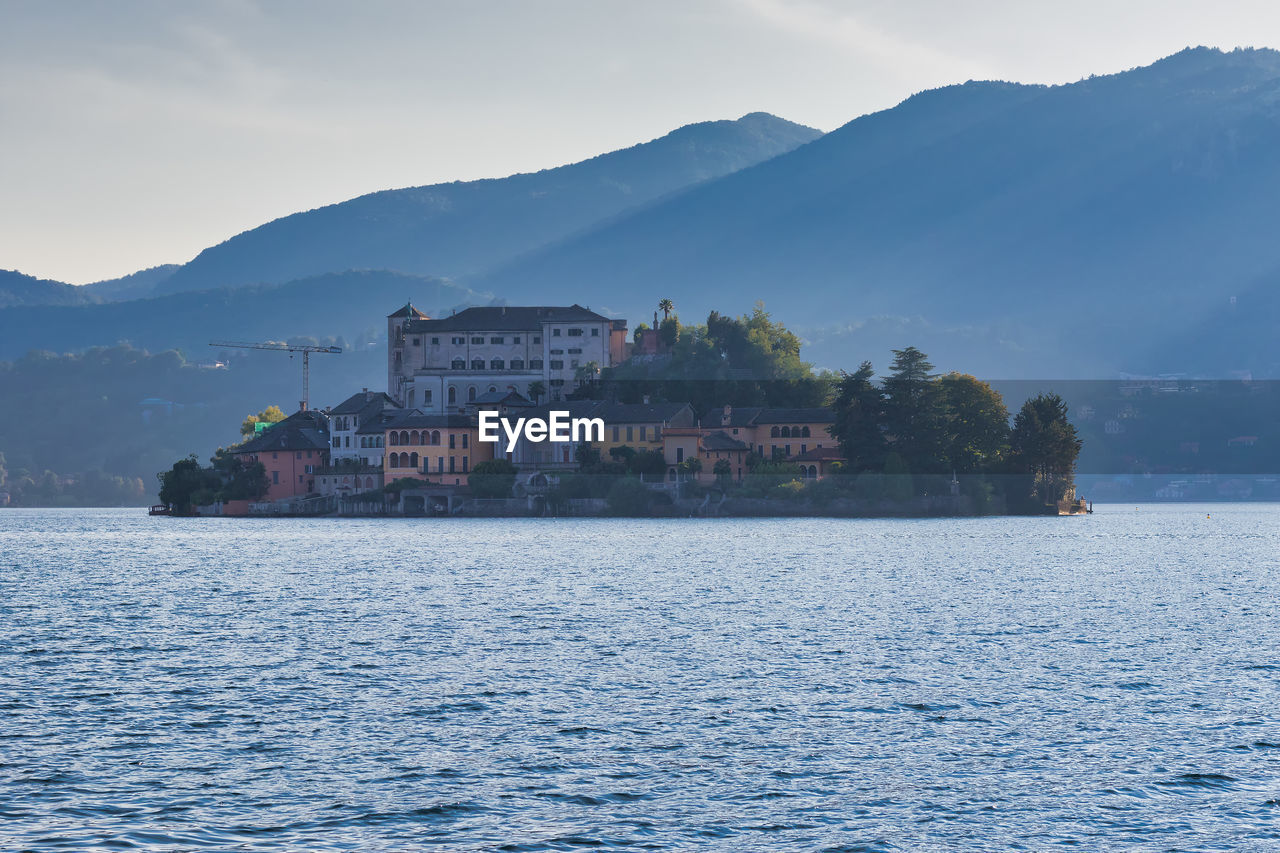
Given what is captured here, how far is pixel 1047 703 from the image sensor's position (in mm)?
34250

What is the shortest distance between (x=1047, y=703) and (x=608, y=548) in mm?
66901

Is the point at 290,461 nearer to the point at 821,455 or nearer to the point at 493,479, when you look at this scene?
the point at 493,479

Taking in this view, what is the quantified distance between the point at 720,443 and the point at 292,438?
5808 centimetres

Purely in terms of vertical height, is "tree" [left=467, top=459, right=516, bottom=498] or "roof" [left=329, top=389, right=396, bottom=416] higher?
"roof" [left=329, top=389, right=396, bottom=416]

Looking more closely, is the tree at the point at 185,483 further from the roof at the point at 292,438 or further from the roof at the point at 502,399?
the roof at the point at 502,399

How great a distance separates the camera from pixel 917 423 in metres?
142

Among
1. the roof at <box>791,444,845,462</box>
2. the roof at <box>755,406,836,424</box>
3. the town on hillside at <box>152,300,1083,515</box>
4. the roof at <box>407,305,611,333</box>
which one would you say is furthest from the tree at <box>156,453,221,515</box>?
the roof at <box>791,444,845,462</box>

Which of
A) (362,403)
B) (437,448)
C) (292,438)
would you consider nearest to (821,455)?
(437,448)

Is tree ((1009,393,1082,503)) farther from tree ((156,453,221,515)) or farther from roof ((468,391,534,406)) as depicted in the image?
tree ((156,453,221,515))

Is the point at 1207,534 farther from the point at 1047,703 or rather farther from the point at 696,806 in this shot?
the point at 696,806

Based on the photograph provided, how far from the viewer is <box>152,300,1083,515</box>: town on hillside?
482ft

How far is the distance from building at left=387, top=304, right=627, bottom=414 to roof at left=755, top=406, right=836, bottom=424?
31.0 metres

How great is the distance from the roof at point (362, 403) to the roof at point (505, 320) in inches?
476

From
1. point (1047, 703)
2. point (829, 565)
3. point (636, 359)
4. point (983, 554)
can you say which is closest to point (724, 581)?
point (829, 565)
